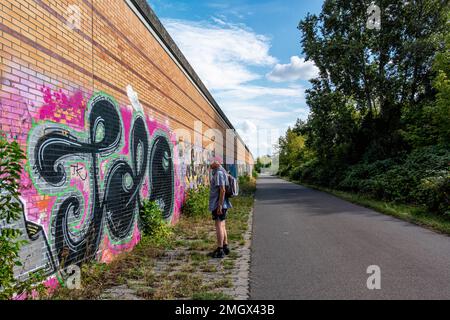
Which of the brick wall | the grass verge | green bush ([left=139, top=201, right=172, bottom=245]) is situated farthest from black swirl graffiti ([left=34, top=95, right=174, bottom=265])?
the grass verge

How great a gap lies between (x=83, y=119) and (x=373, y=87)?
2214 centimetres

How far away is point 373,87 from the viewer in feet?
76.8

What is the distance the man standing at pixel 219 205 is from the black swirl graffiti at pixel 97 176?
1.49 m

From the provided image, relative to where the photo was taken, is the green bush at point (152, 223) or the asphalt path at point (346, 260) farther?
the green bush at point (152, 223)

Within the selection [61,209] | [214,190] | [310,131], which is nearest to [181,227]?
[214,190]

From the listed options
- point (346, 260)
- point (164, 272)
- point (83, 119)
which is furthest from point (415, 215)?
point (83, 119)

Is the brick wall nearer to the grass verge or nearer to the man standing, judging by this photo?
the man standing

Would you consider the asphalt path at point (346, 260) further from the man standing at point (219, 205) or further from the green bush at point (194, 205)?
the green bush at point (194, 205)

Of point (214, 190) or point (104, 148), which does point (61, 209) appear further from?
point (214, 190)

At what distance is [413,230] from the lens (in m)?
8.73

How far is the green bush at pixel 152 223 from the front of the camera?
23.3 ft

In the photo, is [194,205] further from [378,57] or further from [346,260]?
[378,57]

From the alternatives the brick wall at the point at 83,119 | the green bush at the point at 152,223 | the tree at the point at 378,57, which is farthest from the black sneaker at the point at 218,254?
the tree at the point at 378,57

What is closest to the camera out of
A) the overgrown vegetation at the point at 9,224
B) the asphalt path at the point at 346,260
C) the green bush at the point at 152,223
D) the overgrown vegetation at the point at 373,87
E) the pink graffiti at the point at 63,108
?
the overgrown vegetation at the point at 9,224
